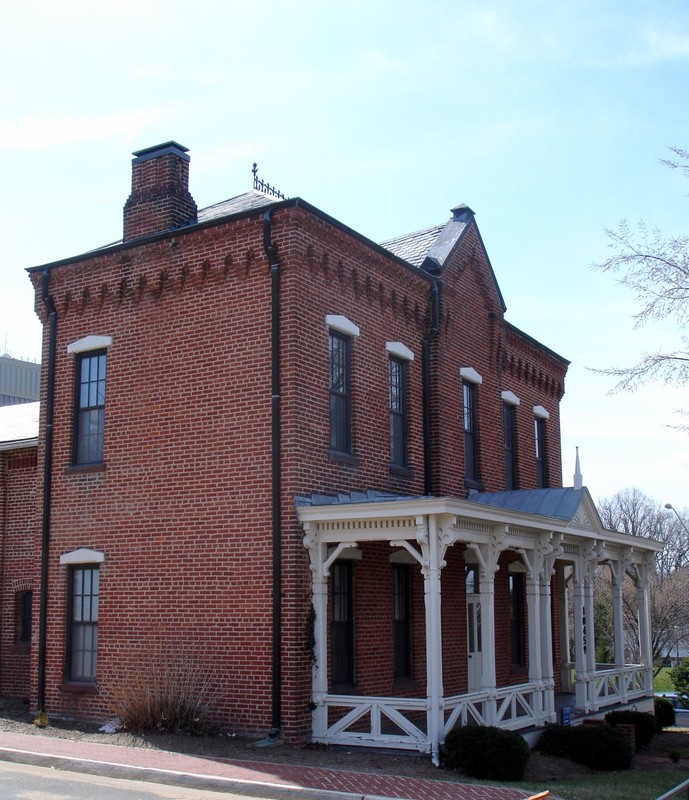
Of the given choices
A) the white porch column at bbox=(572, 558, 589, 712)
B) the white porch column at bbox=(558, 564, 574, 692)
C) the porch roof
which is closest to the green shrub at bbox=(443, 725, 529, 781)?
the porch roof

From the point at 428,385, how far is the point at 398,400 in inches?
38.2

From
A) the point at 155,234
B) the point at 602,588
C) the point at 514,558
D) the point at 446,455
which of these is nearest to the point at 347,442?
the point at 446,455

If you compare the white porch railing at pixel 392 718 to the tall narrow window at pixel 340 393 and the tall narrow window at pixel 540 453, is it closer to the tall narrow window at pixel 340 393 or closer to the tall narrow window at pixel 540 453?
the tall narrow window at pixel 340 393

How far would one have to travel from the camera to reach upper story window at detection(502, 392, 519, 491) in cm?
2298

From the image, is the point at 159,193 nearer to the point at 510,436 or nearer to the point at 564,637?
the point at 510,436

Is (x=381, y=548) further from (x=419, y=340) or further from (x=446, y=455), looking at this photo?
(x=419, y=340)

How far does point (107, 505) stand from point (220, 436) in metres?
2.74

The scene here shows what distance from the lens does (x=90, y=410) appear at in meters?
17.8

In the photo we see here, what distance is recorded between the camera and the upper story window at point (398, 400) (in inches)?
716

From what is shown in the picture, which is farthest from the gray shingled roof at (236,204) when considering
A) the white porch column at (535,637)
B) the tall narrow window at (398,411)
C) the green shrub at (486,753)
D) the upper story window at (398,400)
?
the green shrub at (486,753)

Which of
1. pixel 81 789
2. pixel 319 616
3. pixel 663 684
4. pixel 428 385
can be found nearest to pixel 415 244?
pixel 428 385

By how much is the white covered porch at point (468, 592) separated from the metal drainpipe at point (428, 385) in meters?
1.52

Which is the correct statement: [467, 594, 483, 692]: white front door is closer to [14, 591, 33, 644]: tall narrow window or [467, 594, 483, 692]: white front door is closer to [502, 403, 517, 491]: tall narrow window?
[502, 403, 517, 491]: tall narrow window

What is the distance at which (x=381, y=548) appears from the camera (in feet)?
55.2
